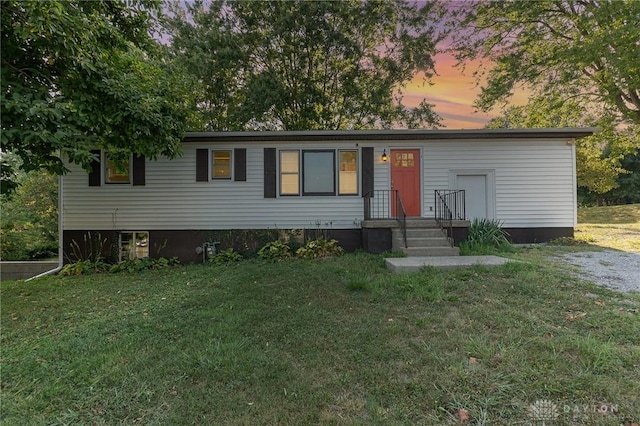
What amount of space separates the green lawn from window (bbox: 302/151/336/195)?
3942mm

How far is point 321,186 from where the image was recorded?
8242 millimetres

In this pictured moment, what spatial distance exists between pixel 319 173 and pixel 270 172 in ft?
4.23

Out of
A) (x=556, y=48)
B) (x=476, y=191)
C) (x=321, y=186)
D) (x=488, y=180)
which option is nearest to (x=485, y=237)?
(x=476, y=191)

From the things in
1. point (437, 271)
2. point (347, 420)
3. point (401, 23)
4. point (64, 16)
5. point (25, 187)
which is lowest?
point (347, 420)

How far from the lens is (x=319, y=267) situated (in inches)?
236

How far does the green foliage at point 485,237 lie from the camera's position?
705 cm

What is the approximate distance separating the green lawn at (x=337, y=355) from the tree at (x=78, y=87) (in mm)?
2387

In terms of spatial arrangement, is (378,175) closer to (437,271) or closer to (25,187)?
(437,271)

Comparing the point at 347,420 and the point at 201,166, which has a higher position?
the point at 201,166

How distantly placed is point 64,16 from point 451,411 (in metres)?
5.92

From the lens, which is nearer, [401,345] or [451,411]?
[451,411]

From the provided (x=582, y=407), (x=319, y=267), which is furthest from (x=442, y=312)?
(x=319, y=267)

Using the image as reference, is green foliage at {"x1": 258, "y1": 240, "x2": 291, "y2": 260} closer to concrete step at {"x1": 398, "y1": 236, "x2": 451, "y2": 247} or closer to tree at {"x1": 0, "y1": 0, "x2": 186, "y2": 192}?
concrete step at {"x1": 398, "y1": 236, "x2": 451, "y2": 247}

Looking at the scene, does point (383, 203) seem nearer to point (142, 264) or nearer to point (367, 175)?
point (367, 175)
